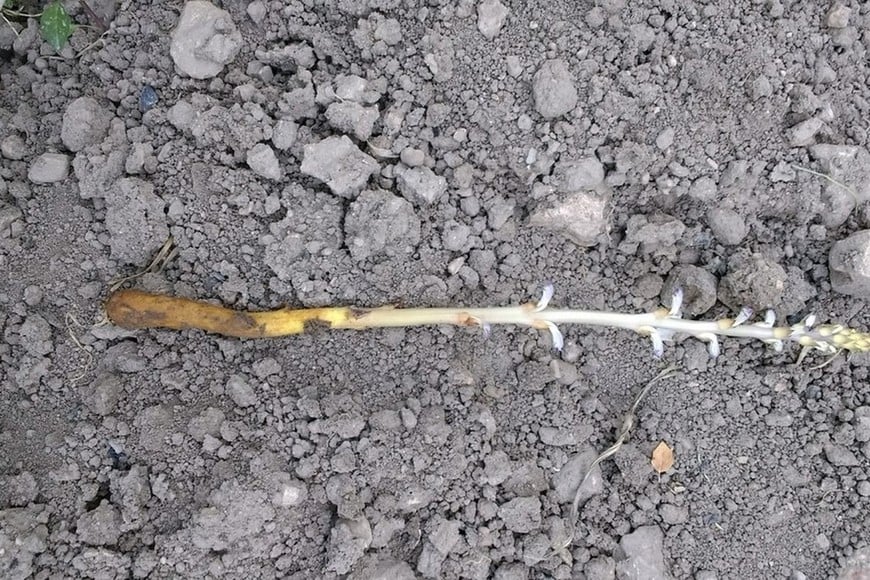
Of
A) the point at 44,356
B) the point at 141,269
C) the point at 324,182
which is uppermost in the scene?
the point at 324,182

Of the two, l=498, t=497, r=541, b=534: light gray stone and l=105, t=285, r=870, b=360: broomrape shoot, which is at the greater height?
l=105, t=285, r=870, b=360: broomrape shoot

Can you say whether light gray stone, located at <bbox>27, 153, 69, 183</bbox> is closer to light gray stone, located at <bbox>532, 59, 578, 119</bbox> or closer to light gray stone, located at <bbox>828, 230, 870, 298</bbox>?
light gray stone, located at <bbox>532, 59, 578, 119</bbox>

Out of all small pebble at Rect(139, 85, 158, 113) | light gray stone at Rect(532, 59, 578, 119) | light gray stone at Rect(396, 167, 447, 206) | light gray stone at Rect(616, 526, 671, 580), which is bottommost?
light gray stone at Rect(616, 526, 671, 580)

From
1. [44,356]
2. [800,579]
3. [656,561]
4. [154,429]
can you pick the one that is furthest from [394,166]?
[800,579]

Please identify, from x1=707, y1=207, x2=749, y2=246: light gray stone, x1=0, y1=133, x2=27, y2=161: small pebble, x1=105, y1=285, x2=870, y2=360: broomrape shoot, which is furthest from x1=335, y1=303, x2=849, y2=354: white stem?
x1=0, y1=133, x2=27, y2=161: small pebble

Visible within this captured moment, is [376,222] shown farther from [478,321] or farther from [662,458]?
[662,458]

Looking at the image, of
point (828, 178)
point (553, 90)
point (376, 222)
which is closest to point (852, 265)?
point (828, 178)

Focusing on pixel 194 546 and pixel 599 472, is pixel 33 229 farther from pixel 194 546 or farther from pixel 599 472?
pixel 599 472
